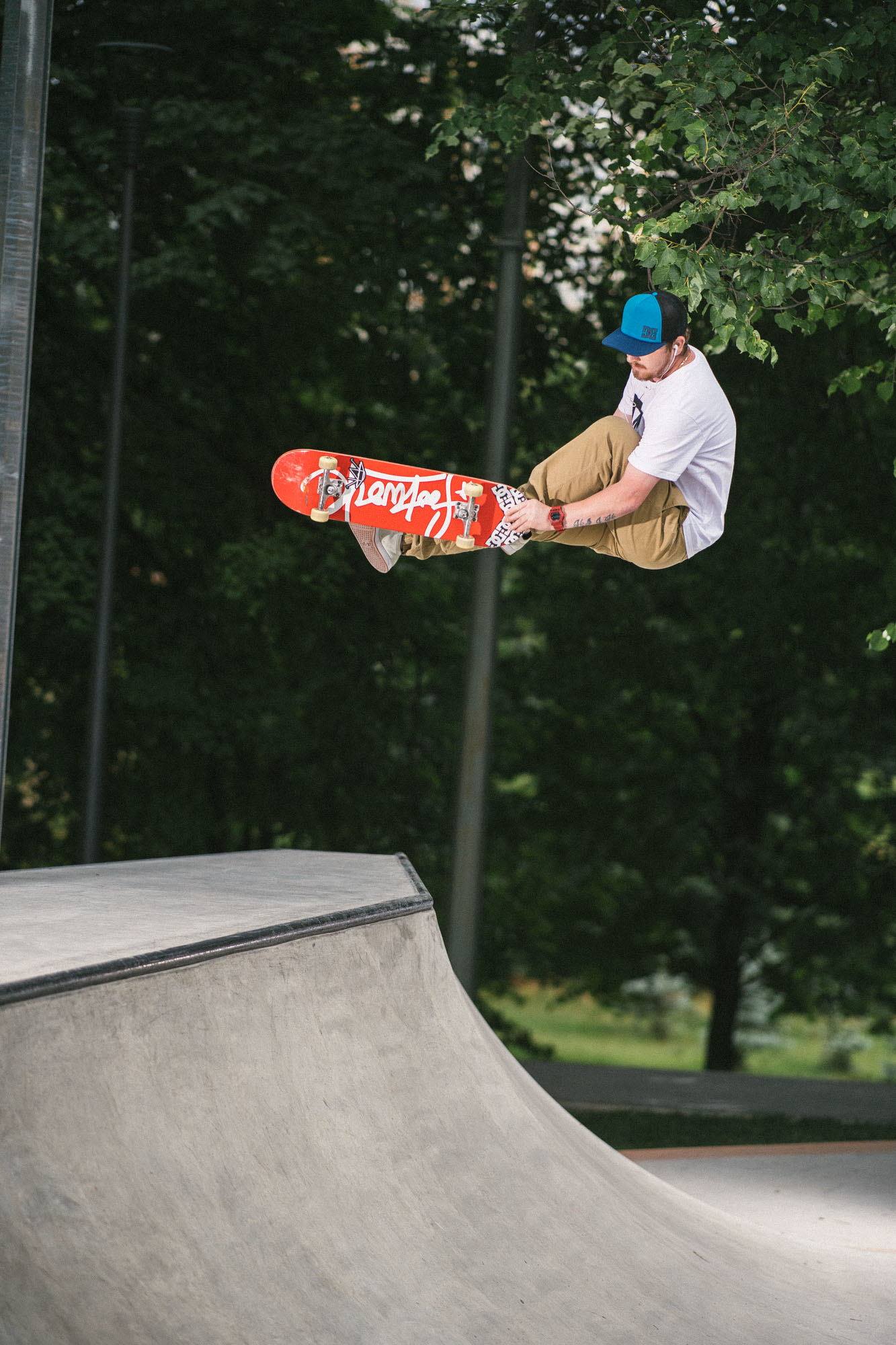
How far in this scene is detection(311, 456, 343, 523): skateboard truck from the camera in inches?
235

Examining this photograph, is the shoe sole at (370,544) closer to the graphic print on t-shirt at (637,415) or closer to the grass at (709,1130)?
the graphic print on t-shirt at (637,415)

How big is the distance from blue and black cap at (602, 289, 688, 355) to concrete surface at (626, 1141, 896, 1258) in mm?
4156

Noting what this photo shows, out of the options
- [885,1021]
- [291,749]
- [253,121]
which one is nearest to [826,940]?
[885,1021]

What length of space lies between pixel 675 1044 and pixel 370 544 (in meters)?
28.7

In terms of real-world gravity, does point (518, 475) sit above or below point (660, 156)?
below

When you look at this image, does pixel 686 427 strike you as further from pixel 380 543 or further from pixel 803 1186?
pixel 803 1186

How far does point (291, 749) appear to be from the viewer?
1407 centimetres

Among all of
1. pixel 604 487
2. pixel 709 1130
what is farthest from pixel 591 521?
pixel 709 1130

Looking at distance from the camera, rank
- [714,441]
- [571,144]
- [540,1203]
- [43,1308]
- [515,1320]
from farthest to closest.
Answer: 1. [571,144]
2. [714,441]
3. [540,1203]
4. [515,1320]
5. [43,1308]

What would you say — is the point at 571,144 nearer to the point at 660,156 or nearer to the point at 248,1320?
the point at 660,156

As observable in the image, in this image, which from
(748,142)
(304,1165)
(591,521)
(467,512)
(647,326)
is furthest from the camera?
(748,142)

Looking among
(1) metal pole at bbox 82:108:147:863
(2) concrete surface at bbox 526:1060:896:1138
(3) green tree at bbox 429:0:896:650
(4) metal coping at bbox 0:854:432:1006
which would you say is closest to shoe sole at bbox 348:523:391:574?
(4) metal coping at bbox 0:854:432:1006

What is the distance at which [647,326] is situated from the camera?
17.8ft

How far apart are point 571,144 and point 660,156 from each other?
15.9 feet
